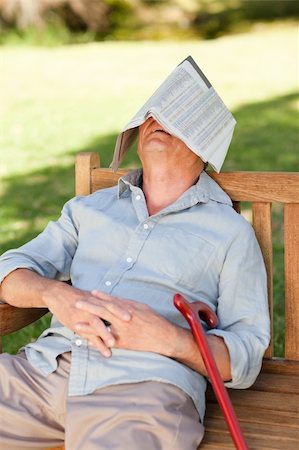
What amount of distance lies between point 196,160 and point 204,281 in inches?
17.3

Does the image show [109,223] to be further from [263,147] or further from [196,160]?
[263,147]

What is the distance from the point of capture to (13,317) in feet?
10.7

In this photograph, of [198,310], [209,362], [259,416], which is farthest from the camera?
[259,416]

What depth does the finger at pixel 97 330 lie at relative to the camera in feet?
9.32

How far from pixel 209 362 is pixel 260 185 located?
88cm

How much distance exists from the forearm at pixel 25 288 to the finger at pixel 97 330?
220mm

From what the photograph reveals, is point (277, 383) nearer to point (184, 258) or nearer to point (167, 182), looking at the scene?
point (184, 258)

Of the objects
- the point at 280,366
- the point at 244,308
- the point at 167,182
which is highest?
the point at 167,182

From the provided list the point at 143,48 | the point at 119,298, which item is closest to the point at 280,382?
the point at 119,298

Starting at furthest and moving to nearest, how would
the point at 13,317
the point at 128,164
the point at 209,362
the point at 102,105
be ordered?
the point at 102,105
the point at 128,164
the point at 13,317
the point at 209,362

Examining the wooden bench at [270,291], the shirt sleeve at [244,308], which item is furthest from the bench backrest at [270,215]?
the shirt sleeve at [244,308]

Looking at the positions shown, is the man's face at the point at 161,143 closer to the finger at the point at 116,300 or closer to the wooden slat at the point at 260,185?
the wooden slat at the point at 260,185

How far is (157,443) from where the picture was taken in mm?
2691

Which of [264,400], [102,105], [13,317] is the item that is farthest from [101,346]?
[102,105]
